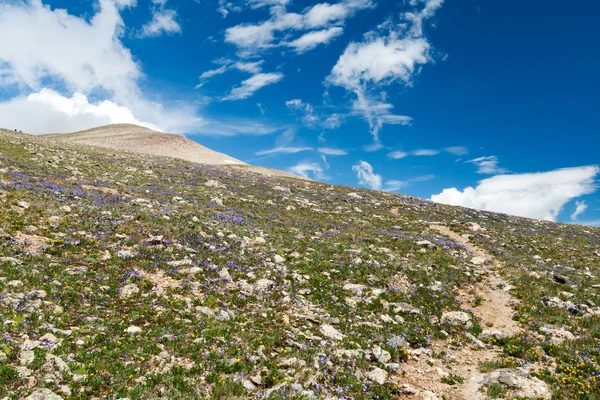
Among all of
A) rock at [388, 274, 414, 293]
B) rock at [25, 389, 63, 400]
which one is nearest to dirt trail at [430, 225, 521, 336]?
rock at [388, 274, 414, 293]

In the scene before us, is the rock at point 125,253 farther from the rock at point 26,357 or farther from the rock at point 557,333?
the rock at point 557,333

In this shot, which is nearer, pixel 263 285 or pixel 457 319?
pixel 457 319

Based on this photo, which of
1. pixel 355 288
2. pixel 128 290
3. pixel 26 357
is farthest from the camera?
pixel 355 288

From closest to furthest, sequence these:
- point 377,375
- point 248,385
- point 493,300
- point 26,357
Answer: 1. point 26,357
2. point 248,385
3. point 377,375
4. point 493,300

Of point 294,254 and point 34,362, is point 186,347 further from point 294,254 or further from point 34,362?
point 294,254

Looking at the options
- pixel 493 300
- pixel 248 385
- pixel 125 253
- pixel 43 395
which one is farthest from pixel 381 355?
pixel 125 253

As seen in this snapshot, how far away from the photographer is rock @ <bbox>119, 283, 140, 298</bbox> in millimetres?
12334

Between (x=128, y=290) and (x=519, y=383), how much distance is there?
1353cm

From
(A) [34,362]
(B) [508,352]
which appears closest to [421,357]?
(B) [508,352]

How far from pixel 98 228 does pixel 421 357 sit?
53.0 feet

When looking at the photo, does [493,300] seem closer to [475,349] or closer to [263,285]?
[475,349]

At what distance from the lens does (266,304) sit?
13773 millimetres

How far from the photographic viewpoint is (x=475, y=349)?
12.8 meters

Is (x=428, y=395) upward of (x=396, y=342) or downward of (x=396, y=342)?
downward
